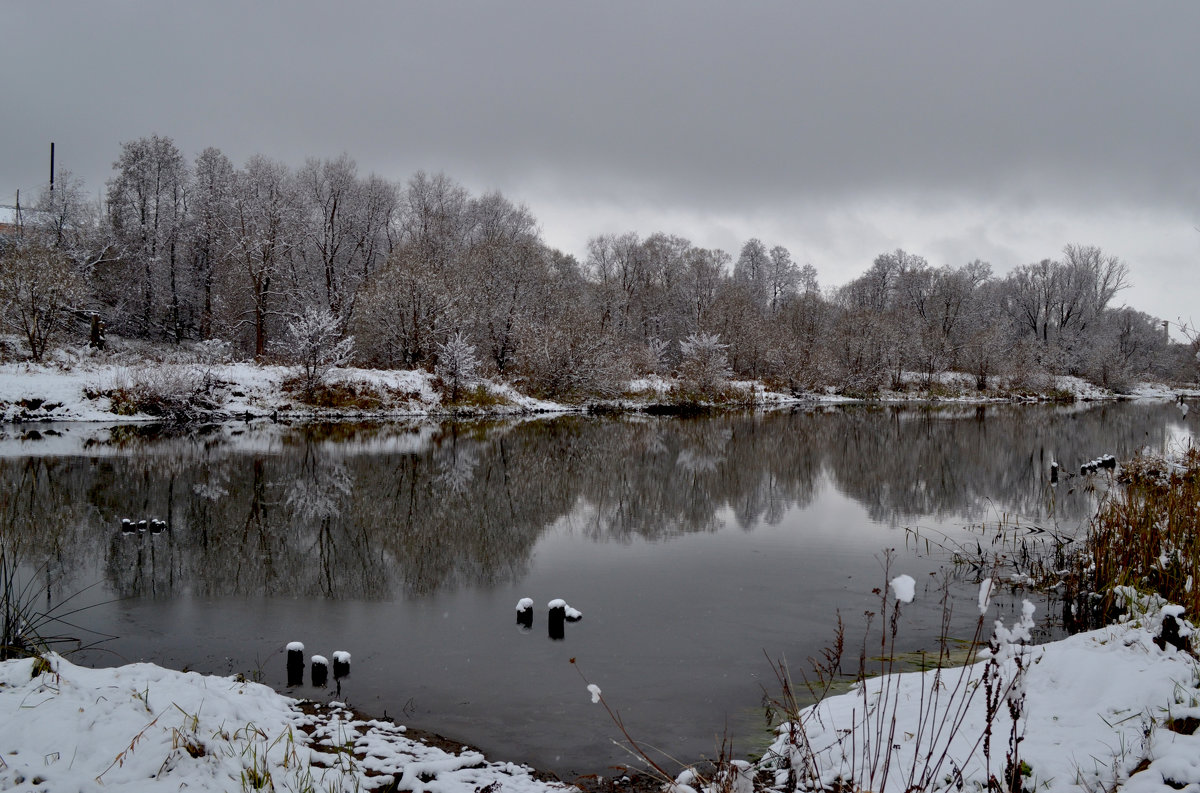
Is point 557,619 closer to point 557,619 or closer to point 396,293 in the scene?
point 557,619

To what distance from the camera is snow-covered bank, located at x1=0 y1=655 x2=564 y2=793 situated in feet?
11.5

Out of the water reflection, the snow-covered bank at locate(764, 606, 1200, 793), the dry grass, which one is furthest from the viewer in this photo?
the water reflection

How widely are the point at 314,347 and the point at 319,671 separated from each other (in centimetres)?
2701

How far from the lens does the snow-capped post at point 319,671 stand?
5.81 meters

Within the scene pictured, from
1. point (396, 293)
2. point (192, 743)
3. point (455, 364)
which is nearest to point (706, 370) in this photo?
point (455, 364)

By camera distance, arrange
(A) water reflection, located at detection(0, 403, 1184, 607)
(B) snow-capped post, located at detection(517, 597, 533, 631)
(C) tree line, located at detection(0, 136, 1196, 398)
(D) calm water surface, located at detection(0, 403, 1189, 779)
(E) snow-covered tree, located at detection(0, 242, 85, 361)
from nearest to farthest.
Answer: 1. (D) calm water surface, located at detection(0, 403, 1189, 779)
2. (B) snow-capped post, located at detection(517, 597, 533, 631)
3. (A) water reflection, located at detection(0, 403, 1184, 607)
4. (E) snow-covered tree, located at detection(0, 242, 85, 361)
5. (C) tree line, located at detection(0, 136, 1196, 398)

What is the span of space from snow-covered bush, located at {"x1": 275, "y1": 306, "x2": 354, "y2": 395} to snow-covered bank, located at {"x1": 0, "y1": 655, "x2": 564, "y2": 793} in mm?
27190

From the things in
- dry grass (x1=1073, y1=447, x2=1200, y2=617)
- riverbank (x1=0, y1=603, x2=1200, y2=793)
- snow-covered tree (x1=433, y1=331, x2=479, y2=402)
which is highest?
snow-covered tree (x1=433, y1=331, x2=479, y2=402)

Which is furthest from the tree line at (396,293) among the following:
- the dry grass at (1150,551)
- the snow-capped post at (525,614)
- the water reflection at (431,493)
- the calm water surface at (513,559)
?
the dry grass at (1150,551)

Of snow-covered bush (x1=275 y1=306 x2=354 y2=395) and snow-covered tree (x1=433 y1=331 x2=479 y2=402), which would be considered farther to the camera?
snow-covered tree (x1=433 y1=331 x2=479 y2=402)

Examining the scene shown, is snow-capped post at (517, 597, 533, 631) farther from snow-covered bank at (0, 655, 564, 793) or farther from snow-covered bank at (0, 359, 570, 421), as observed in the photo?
snow-covered bank at (0, 359, 570, 421)

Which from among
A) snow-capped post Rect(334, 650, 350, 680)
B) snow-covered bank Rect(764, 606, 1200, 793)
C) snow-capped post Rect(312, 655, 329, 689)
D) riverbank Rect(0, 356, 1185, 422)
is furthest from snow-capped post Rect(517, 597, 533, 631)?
riverbank Rect(0, 356, 1185, 422)

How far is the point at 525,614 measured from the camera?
7.48m

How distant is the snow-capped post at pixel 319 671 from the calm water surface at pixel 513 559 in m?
0.32
